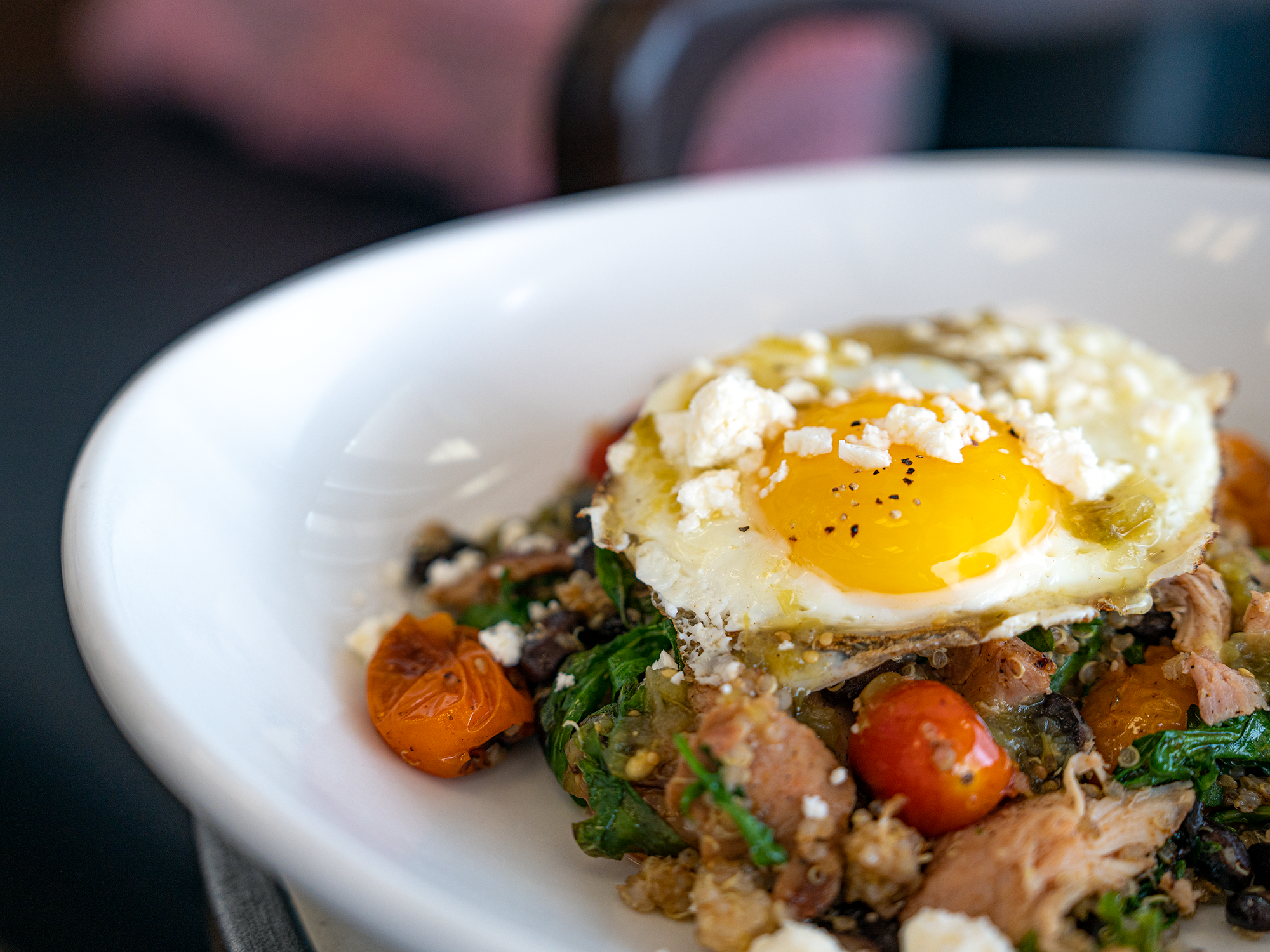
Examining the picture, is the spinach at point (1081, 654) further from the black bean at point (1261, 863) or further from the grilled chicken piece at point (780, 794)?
the grilled chicken piece at point (780, 794)

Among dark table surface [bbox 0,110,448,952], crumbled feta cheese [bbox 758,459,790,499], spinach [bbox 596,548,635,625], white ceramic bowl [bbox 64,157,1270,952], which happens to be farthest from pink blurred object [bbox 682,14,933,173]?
crumbled feta cheese [bbox 758,459,790,499]

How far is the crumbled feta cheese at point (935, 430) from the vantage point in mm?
1822

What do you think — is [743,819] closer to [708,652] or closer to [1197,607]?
[708,652]

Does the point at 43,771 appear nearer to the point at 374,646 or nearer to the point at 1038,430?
the point at 374,646

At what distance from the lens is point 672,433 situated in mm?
2148

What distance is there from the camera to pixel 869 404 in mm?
2037

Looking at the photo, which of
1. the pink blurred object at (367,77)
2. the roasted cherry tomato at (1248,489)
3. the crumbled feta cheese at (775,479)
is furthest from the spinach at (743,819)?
the pink blurred object at (367,77)

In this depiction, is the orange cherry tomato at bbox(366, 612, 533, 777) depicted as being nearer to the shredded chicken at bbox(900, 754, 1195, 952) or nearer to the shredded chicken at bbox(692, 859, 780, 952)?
the shredded chicken at bbox(692, 859, 780, 952)

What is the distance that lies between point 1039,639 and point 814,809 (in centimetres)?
63

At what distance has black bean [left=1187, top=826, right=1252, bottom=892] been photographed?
1.65 meters

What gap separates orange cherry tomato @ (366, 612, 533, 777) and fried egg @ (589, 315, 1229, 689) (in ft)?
1.23

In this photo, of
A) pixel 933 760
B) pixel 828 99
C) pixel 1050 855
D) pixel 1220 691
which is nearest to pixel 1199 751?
pixel 1220 691

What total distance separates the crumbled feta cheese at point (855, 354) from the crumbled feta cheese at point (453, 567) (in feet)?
3.53

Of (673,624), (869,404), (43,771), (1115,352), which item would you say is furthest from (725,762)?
(43,771)
